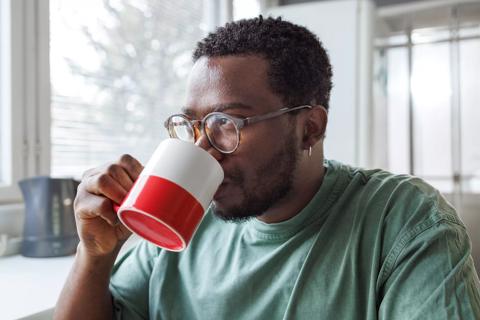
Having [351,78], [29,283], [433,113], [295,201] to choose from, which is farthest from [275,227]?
[433,113]

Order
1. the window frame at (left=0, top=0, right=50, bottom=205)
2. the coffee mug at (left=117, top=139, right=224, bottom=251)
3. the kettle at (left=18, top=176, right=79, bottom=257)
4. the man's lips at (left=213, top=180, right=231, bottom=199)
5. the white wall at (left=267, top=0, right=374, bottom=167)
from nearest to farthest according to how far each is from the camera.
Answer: the coffee mug at (left=117, top=139, right=224, bottom=251), the man's lips at (left=213, top=180, right=231, bottom=199), the kettle at (left=18, top=176, right=79, bottom=257), the window frame at (left=0, top=0, right=50, bottom=205), the white wall at (left=267, top=0, right=374, bottom=167)

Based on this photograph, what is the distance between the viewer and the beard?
0.82 m

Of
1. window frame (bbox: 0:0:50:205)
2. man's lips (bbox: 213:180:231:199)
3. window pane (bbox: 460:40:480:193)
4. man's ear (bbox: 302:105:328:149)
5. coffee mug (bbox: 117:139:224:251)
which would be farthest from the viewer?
window pane (bbox: 460:40:480:193)

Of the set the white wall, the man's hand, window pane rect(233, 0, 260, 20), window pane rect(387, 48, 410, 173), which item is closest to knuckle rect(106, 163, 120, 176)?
the man's hand

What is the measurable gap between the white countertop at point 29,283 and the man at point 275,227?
6 centimetres

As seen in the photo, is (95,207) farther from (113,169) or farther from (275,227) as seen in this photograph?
(275,227)

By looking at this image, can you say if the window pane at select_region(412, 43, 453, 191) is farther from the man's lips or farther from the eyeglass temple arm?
the man's lips

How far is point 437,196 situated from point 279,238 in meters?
0.27

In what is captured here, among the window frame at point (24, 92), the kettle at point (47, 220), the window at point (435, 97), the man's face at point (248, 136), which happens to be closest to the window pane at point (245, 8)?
the window at point (435, 97)

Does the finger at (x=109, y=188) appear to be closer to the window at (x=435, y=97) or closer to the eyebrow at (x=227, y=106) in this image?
the eyebrow at (x=227, y=106)

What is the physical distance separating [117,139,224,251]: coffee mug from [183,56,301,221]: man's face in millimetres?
176

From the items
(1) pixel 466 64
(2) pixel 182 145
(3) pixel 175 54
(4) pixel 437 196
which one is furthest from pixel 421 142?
(2) pixel 182 145

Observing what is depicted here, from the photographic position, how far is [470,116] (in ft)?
9.27

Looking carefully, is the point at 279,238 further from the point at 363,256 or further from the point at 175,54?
the point at 175,54
